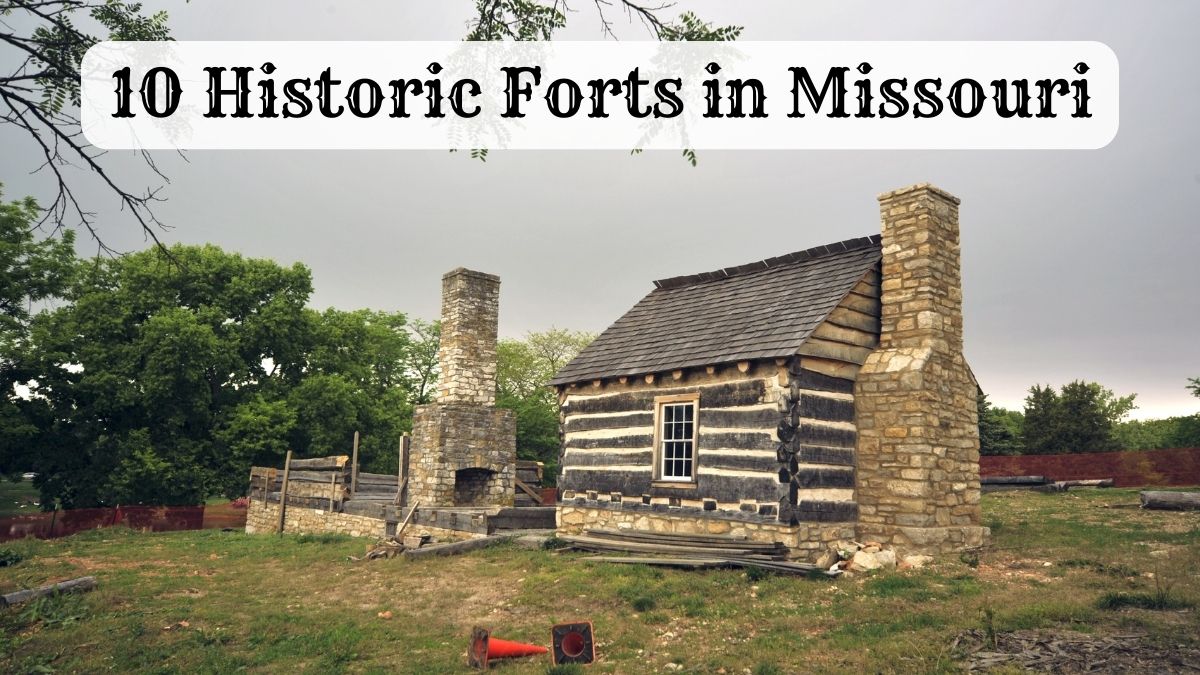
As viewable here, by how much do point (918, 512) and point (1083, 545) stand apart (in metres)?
2.72

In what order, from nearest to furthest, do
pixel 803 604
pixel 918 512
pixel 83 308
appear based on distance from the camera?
1. pixel 803 604
2. pixel 918 512
3. pixel 83 308

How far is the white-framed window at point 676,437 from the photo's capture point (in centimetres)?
1391

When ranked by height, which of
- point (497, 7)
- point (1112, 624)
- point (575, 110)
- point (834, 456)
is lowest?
point (1112, 624)

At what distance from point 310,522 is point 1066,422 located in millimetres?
32320

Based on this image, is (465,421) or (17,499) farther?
(17,499)

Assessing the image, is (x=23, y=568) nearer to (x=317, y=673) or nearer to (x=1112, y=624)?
(x=317, y=673)

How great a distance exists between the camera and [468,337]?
65.8ft

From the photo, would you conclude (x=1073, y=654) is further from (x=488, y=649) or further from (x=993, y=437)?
(x=993, y=437)

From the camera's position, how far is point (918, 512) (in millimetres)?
12383

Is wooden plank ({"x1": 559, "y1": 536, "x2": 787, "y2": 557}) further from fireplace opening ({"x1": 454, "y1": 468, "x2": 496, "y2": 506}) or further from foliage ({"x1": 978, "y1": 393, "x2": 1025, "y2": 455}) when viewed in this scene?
foliage ({"x1": 978, "y1": 393, "x2": 1025, "y2": 455})

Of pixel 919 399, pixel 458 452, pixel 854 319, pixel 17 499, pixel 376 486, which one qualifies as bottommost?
pixel 17 499

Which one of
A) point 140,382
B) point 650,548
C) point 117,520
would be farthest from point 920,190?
point 140,382

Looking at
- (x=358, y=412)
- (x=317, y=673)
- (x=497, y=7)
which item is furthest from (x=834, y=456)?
(x=358, y=412)

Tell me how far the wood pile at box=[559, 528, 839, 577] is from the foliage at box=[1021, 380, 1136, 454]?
95.3ft
